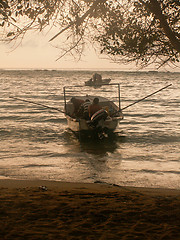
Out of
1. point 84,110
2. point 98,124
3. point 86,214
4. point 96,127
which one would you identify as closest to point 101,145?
point 96,127

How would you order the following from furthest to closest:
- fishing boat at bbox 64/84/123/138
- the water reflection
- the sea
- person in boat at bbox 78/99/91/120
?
person in boat at bbox 78/99/91/120
fishing boat at bbox 64/84/123/138
the water reflection
the sea

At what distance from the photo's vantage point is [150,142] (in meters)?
16.1

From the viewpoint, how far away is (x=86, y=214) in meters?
5.20

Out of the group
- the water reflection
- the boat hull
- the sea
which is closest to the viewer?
the sea

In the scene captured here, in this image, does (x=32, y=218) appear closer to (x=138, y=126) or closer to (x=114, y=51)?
(x=114, y=51)

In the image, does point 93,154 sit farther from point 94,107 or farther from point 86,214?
point 86,214

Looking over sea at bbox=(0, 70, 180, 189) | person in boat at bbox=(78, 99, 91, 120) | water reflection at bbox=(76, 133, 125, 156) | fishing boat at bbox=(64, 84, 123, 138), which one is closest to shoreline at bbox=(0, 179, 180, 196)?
sea at bbox=(0, 70, 180, 189)

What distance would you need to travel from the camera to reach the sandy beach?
442 cm

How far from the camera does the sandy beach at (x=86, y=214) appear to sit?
4422mm

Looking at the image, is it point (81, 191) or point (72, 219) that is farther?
point (81, 191)

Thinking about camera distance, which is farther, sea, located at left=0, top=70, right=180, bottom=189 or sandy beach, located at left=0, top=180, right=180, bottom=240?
sea, located at left=0, top=70, right=180, bottom=189

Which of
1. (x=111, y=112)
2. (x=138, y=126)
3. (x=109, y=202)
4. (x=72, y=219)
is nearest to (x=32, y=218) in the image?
(x=72, y=219)

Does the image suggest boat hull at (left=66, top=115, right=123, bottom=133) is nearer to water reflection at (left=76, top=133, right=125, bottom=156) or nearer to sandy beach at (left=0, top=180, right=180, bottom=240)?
water reflection at (left=76, top=133, right=125, bottom=156)

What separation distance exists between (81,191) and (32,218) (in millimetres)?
2003
